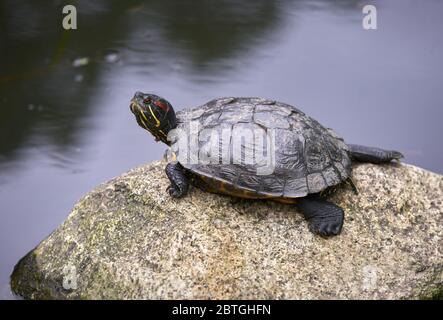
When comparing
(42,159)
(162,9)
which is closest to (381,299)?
(42,159)

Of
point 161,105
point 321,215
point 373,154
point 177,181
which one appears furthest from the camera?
point 373,154

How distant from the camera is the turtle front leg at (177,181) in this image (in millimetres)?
3854

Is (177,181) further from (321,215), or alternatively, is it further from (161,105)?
(321,215)

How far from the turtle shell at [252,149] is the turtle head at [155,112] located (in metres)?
0.10

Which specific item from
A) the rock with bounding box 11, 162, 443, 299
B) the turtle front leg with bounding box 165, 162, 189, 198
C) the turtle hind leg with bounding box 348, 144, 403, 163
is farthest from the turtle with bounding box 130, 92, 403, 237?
the turtle hind leg with bounding box 348, 144, 403, 163

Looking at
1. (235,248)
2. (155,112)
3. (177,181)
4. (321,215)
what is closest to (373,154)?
(321,215)

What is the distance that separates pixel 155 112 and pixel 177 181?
530 mm

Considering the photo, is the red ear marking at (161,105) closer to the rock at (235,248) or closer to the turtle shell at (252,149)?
the turtle shell at (252,149)

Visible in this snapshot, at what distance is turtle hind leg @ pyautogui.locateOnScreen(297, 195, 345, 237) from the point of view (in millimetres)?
3693

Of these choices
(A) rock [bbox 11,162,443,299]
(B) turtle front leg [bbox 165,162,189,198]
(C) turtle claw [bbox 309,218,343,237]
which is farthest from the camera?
(B) turtle front leg [bbox 165,162,189,198]

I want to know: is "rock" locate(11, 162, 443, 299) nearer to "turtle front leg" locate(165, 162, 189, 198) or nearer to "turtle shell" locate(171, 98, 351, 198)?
"turtle front leg" locate(165, 162, 189, 198)

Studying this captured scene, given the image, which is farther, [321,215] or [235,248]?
[321,215]

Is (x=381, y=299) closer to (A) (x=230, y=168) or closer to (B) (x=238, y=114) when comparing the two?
(A) (x=230, y=168)

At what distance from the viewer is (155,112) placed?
13.3ft
